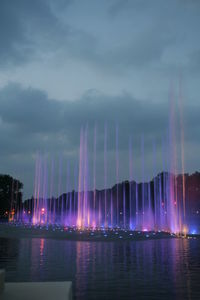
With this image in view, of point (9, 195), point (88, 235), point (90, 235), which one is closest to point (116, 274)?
point (88, 235)

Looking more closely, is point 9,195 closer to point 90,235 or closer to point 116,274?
point 90,235

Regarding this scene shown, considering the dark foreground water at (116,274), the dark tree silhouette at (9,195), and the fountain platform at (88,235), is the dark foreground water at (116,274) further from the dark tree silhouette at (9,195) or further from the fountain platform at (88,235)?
the dark tree silhouette at (9,195)

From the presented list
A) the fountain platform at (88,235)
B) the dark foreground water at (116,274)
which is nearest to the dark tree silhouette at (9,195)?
the fountain platform at (88,235)

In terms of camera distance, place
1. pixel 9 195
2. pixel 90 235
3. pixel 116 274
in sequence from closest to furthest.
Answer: pixel 116 274, pixel 90 235, pixel 9 195

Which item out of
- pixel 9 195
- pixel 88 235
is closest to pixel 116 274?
pixel 88 235

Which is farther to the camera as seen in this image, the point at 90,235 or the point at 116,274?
the point at 90,235

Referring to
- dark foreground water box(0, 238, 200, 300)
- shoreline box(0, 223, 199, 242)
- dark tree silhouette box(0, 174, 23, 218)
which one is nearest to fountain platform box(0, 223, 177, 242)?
shoreline box(0, 223, 199, 242)

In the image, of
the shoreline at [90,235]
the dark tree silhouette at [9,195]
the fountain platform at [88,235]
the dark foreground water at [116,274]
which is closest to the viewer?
the dark foreground water at [116,274]

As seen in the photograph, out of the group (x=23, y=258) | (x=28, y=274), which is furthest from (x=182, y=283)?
(x=23, y=258)

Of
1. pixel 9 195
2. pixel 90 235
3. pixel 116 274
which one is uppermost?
pixel 9 195

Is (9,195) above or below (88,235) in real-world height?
above

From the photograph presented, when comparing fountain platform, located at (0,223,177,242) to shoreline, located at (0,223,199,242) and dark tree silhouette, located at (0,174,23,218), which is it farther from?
dark tree silhouette, located at (0,174,23,218)

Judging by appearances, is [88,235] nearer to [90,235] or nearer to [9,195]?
[90,235]

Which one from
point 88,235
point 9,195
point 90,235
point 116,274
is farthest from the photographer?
point 9,195
